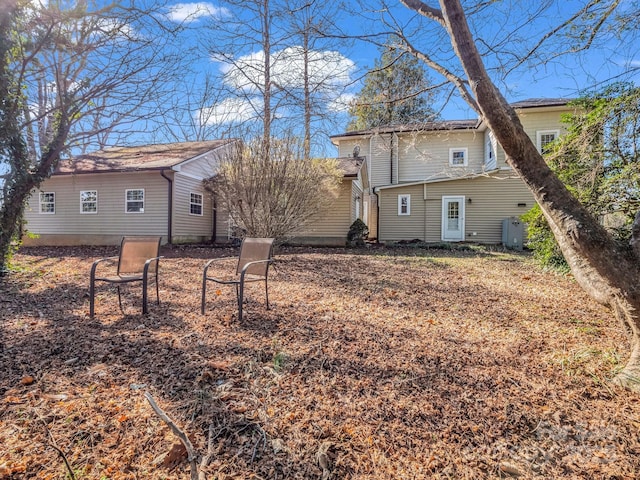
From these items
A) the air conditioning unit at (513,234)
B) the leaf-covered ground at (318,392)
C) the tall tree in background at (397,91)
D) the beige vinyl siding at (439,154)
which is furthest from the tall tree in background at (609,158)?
the beige vinyl siding at (439,154)

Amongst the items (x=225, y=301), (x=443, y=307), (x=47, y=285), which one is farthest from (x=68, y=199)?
(x=443, y=307)

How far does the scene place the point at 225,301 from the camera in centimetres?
475

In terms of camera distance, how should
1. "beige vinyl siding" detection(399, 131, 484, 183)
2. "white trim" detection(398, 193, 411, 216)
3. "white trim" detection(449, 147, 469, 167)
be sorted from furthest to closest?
1. "white trim" detection(449, 147, 469, 167)
2. "beige vinyl siding" detection(399, 131, 484, 183)
3. "white trim" detection(398, 193, 411, 216)

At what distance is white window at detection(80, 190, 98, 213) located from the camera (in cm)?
1445

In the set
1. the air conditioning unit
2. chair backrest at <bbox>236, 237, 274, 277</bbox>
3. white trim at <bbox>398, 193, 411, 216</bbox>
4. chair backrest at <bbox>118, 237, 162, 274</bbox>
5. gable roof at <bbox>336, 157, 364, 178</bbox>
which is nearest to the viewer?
chair backrest at <bbox>236, 237, 274, 277</bbox>

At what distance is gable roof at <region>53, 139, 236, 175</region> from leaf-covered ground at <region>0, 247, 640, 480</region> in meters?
10.2

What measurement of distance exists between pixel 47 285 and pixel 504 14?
790cm

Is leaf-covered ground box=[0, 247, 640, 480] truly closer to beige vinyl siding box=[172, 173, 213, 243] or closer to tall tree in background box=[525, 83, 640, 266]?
tall tree in background box=[525, 83, 640, 266]

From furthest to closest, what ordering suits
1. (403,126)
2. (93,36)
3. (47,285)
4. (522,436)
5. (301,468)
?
(93,36)
(47,285)
(403,126)
(522,436)
(301,468)

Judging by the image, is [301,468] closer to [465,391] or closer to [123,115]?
[465,391]

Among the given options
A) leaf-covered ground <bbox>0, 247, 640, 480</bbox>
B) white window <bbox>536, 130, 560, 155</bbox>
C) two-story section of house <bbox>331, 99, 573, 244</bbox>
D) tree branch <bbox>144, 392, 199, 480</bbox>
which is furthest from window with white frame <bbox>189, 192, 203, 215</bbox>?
white window <bbox>536, 130, 560, 155</bbox>

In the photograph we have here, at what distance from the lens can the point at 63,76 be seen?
23.6ft

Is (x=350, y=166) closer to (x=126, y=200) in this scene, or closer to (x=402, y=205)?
(x=402, y=205)

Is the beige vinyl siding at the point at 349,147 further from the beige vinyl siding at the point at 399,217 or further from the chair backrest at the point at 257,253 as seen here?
the chair backrest at the point at 257,253
